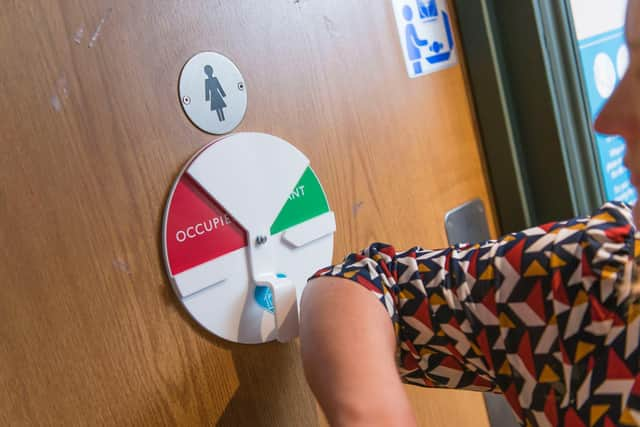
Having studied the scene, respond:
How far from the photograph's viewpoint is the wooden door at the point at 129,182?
0.50 meters

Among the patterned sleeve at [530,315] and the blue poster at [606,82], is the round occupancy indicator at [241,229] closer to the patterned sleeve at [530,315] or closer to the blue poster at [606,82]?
the patterned sleeve at [530,315]

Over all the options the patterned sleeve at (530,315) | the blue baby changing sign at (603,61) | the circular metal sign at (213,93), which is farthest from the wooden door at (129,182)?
the blue baby changing sign at (603,61)

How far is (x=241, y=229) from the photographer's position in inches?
25.5

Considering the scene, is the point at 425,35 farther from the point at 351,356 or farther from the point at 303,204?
the point at 351,356

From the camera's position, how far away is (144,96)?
0.58 meters

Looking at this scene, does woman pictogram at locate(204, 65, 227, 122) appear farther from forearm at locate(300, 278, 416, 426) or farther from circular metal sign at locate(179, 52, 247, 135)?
A: forearm at locate(300, 278, 416, 426)

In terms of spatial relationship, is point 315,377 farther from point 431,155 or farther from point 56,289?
point 431,155

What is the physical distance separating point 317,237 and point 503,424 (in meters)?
0.48

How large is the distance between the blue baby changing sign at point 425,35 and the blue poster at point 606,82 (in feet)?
0.78

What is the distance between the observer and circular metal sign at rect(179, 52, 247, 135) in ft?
1.99

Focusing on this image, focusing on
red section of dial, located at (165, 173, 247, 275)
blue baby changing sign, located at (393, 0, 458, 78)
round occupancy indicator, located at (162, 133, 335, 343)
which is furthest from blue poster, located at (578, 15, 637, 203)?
red section of dial, located at (165, 173, 247, 275)

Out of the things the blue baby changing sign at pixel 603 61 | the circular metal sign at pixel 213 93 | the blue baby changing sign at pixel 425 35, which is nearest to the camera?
the circular metal sign at pixel 213 93

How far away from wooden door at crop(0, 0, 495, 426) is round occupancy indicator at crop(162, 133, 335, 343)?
0.05ft

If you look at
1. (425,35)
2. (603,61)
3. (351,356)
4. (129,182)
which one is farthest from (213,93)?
(603,61)
